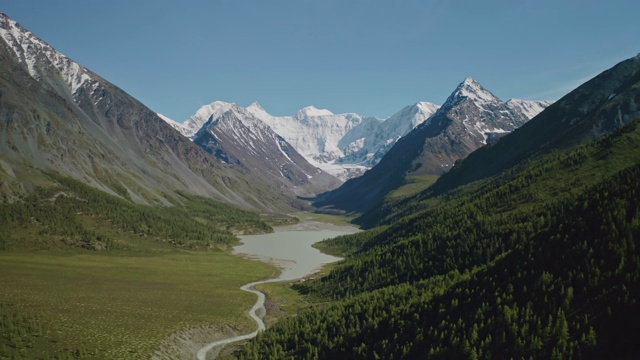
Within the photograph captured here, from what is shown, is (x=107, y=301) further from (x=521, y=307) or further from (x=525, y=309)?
(x=525, y=309)

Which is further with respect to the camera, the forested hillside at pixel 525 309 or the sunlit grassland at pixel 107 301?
the sunlit grassland at pixel 107 301

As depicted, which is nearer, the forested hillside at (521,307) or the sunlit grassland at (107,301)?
the forested hillside at (521,307)

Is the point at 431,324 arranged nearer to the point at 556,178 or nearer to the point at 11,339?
the point at 11,339

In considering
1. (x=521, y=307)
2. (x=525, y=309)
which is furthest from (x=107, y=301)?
(x=525, y=309)

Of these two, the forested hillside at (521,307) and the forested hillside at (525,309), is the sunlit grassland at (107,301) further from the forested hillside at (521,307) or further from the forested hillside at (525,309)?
the forested hillside at (525,309)

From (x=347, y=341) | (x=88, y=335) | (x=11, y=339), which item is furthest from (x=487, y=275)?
(x=11, y=339)

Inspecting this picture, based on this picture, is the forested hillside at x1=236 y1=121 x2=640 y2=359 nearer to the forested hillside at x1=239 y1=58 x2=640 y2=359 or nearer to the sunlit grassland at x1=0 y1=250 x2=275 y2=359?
the forested hillside at x1=239 y1=58 x2=640 y2=359

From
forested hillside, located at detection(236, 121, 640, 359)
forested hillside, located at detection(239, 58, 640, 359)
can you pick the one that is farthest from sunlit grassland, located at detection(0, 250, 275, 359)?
forested hillside, located at detection(236, 121, 640, 359)

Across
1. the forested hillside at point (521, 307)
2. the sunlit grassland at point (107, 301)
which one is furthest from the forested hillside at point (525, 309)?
the sunlit grassland at point (107, 301)
